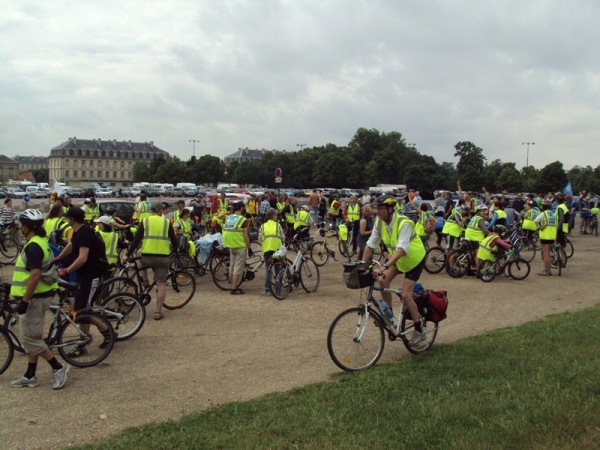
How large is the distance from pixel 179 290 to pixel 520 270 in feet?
26.5

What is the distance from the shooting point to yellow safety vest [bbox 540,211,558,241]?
13906mm

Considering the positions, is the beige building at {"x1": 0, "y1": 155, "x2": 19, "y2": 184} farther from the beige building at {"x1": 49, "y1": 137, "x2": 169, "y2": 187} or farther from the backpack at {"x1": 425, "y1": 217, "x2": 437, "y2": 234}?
the backpack at {"x1": 425, "y1": 217, "x2": 437, "y2": 234}

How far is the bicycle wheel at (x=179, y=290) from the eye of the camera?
9.82 m

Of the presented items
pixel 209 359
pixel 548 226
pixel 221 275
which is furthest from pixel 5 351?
pixel 548 226

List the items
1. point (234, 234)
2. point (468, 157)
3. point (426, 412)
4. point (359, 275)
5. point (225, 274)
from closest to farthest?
point (426, 412) < point (359, 275) < point (234, 234) < point (225, 274) < point (468, 157)

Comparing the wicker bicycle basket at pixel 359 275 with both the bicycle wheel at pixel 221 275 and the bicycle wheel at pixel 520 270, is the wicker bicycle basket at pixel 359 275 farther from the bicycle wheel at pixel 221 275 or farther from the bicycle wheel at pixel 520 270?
the bicycle wheel at pixel 520 270

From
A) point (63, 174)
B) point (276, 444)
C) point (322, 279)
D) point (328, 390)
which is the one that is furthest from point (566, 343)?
point (63, 174)

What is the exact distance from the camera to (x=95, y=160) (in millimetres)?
157500

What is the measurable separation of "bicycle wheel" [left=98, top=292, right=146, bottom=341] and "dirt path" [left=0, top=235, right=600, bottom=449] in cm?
22

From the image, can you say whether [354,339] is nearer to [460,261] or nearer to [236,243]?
[236,243]

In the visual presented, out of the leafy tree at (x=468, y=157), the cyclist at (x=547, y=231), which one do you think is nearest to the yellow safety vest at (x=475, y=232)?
the cyclist at (x=547, y=231)

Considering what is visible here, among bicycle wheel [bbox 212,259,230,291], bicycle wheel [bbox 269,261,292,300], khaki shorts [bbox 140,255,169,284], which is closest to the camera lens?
khaki shorts [bbox 140,255,169,284]

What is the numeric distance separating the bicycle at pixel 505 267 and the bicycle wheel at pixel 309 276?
158 inches

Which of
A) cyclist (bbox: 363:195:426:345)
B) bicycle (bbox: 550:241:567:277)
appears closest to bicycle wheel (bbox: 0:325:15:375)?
cyclist (bbox: 363:195:426:345)
